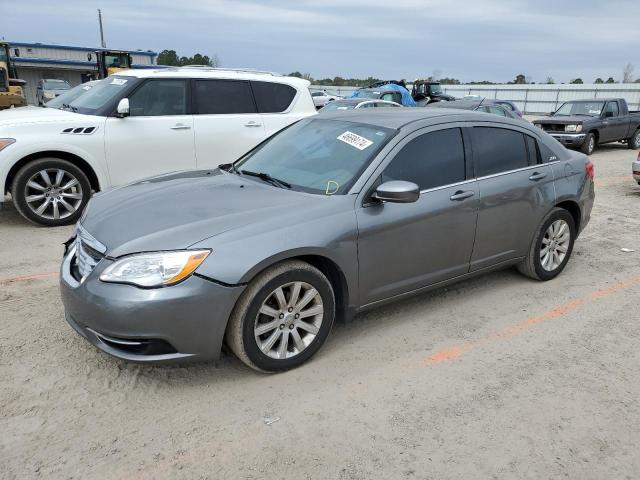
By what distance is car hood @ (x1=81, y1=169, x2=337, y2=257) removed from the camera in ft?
10.0

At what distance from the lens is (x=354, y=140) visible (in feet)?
12.9

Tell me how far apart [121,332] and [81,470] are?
2.29 ft

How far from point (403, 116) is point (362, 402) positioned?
7.31ft

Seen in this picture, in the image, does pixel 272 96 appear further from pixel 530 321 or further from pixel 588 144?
pixel 588 144

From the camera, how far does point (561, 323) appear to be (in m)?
4.22

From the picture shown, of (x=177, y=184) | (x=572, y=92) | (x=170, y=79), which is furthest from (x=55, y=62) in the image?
(x=177, y=184)

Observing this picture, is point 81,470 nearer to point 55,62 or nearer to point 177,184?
point 177,184

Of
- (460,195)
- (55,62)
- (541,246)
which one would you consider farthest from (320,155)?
(55,62)

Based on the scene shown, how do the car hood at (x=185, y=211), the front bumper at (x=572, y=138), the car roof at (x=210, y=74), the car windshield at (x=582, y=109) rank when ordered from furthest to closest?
1. the car windshield at (x=582, y=109)
2. the front bumper at (x=572, y=138)
3. the car roof at (x=210, y=74)
4. the car hood at (x=185, y=211)

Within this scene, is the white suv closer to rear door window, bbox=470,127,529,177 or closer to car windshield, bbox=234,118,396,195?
car windshield, bbox=234,118,396,195

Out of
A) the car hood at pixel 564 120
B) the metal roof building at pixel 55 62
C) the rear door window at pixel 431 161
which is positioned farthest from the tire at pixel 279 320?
the metal roof building at pixel 55 62

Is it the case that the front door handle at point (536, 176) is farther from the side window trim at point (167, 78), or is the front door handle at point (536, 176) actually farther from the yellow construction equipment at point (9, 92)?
the yellow construction equipment at point (9, 92)

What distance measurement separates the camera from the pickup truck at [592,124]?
49.2ft

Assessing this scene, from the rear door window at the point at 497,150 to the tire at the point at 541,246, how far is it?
596mm
